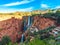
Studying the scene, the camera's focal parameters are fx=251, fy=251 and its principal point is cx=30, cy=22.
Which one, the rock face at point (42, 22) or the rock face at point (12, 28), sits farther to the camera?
the rock face at point (12, 28)

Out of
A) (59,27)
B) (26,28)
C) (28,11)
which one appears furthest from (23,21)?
(59,27)

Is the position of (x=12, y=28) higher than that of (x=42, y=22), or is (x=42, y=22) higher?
(x=42, y=22)

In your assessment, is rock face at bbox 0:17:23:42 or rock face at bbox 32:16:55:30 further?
rock face at bbox 0:17:23:42
